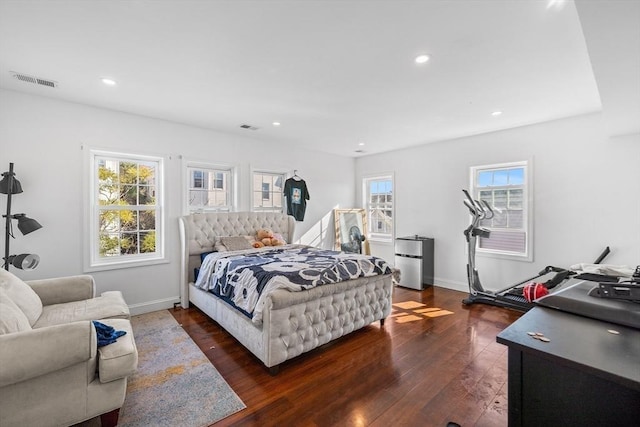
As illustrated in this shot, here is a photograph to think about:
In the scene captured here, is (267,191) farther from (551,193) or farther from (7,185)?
(551,193)

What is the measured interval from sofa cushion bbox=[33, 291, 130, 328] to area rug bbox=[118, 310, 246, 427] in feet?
1.75

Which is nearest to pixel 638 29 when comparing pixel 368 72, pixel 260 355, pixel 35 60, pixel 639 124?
pixel 368 72

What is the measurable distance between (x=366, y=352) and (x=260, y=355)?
1.06 m

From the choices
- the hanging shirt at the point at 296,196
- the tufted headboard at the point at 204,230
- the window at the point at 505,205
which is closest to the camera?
the tufted headboard at the point at 204,230

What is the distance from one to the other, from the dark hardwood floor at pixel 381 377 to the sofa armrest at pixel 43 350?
970 mm

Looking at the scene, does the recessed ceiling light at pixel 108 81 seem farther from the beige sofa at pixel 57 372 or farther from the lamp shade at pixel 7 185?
the beige sofa at pixel 57 372

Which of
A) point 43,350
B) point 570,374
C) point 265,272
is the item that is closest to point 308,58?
point 265,272

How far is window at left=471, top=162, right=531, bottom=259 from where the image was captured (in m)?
4.27

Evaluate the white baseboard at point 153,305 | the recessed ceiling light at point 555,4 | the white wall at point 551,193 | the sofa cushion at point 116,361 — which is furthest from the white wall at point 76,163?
the recessed ceiling light at point 555,4

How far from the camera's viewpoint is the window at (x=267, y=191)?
509cm

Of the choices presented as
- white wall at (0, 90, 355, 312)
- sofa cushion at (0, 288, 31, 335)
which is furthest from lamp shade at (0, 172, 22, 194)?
sofa cushion at (0, 288, 31, 335)

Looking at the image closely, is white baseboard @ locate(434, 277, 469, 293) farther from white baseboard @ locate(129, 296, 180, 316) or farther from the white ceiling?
white baseboard @ locate(129, 296, 180, 316)

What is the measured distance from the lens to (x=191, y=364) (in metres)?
2.59

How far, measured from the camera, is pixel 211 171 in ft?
15.1
